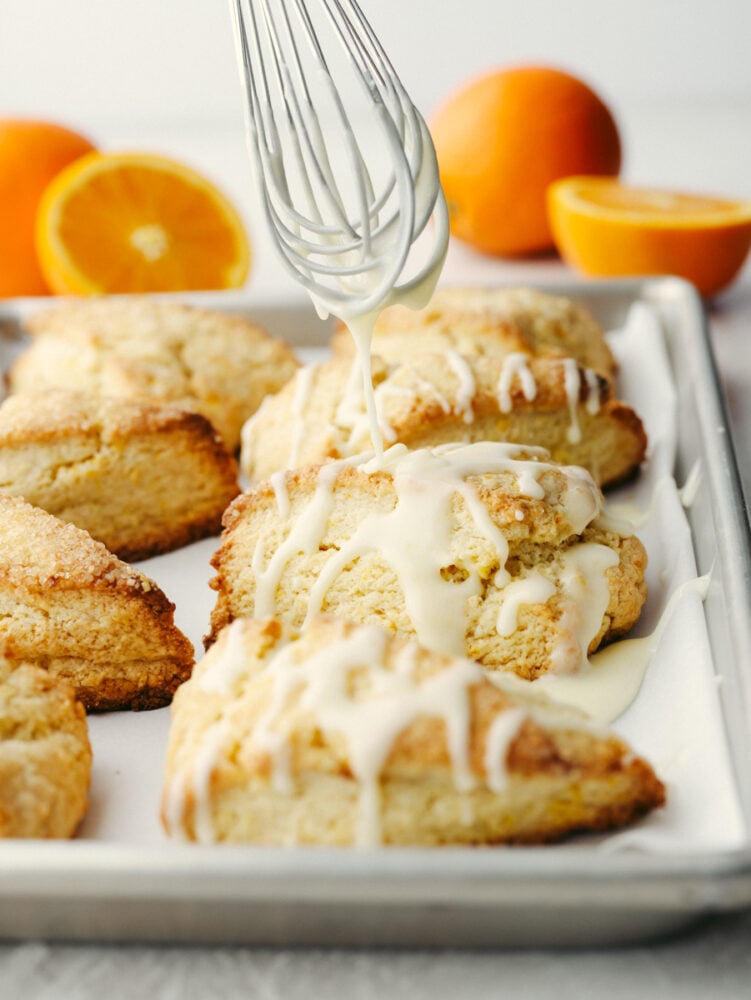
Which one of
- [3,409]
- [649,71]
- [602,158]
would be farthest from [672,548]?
[649,71]

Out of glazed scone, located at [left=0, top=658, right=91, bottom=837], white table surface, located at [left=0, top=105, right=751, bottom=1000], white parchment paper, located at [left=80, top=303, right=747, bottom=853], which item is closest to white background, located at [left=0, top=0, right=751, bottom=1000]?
white parchment paper, located at [left=80, top=303, right=747, bottom=853]

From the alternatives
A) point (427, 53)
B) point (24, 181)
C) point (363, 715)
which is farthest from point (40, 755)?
point (427, 53)

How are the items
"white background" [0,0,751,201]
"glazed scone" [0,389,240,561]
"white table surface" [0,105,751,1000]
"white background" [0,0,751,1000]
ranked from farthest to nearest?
1. "white background" [0,0,751,201]
2. "white background" [0,0,751,1000]
3. "glazed scone" [0,389,240,561]
4. "white table surface" [0,105,751,1000]

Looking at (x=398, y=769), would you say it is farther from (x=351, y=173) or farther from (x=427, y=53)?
(x=427, y=53)

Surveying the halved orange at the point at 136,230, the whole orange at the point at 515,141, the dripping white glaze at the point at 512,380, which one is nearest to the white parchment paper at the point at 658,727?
the dripping white glaze at the point at 512,380

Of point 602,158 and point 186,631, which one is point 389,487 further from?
point 602,158

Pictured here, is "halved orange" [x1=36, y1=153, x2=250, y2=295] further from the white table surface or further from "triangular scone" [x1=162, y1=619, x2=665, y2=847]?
the white table surface
